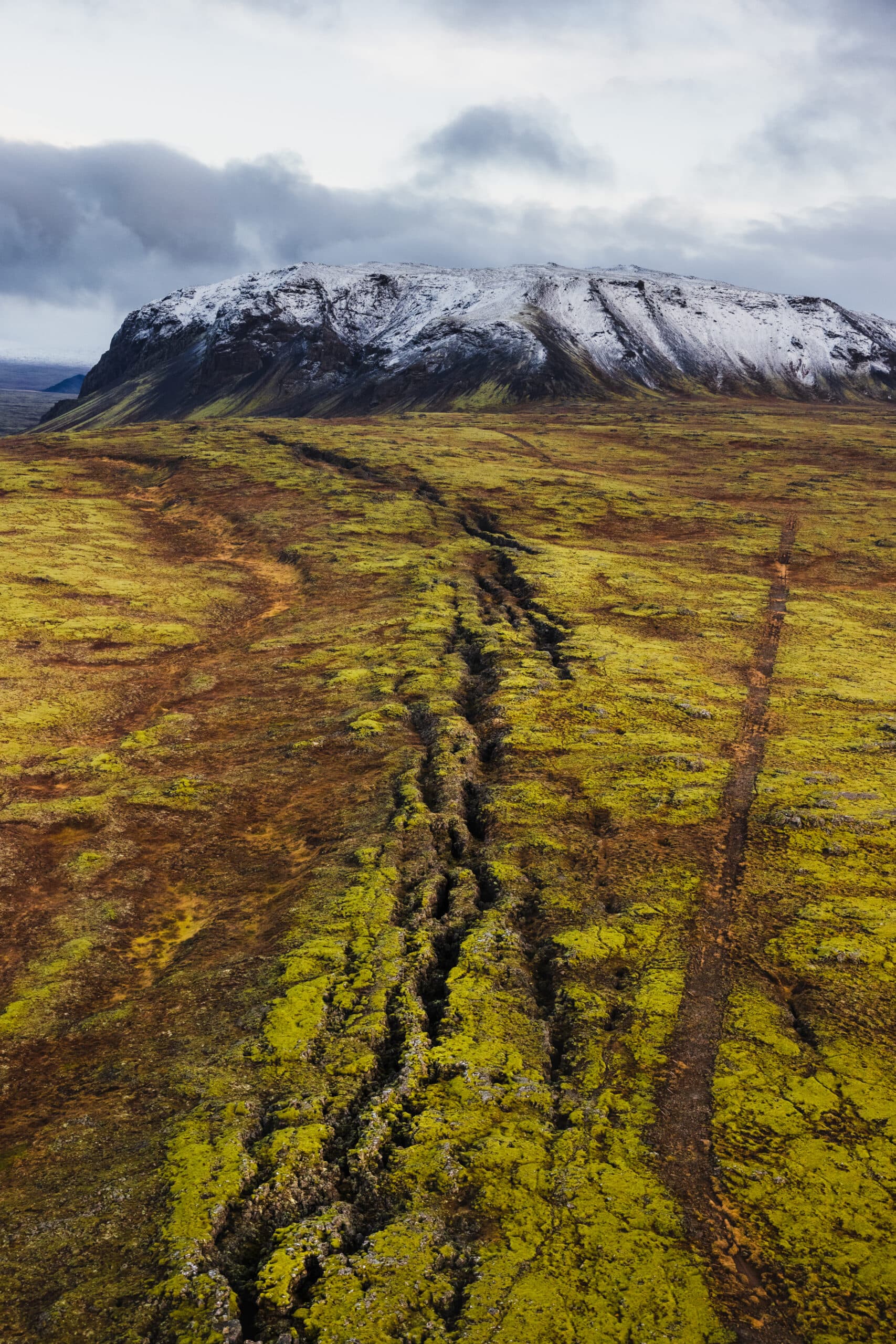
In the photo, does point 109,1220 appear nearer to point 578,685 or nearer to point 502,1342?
point 502,1342

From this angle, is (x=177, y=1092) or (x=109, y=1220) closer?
(x=109, y=1220)

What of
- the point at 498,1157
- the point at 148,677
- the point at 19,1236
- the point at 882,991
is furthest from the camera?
the point at 148,677

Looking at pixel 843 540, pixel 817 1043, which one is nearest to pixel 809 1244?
pixel 817 1043

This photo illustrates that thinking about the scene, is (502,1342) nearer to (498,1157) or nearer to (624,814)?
(498,1157)

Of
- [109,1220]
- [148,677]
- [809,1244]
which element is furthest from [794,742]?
[148,677]

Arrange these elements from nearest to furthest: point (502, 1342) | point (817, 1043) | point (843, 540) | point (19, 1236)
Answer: point (502, 1342), point (19, 1236), point (817, 1043), point (843, 540)

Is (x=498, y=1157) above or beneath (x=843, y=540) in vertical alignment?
beneath
